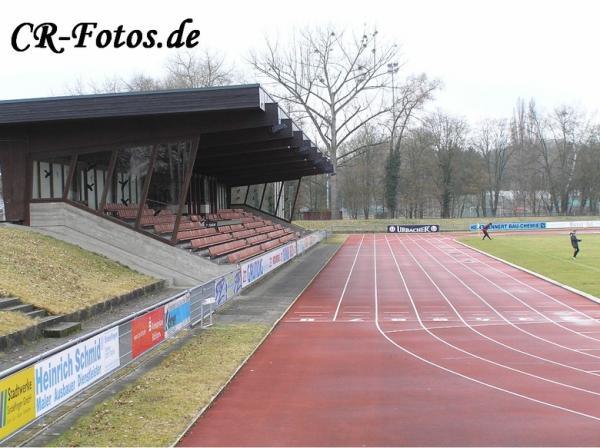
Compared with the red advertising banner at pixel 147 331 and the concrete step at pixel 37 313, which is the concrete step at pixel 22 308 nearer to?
the concrete step at pixel 37 313

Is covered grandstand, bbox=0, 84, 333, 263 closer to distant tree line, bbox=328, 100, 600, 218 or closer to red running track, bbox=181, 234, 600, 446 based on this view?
red running track, bbox=181, 234, 600, 446

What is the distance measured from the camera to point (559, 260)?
111 feet

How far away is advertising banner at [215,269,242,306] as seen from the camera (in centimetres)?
1806

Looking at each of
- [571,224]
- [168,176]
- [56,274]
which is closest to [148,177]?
[168,176]

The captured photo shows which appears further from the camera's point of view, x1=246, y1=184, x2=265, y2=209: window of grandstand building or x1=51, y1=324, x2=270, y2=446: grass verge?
x1=246, y1=184, x2=265, y2=209: window of grandstand building

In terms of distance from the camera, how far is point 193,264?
2283cm

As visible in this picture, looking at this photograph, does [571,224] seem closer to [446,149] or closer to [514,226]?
[514,226]

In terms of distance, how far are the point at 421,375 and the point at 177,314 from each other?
5.74 metres

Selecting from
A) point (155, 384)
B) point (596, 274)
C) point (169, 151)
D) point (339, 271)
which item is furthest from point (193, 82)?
point (155, 384)

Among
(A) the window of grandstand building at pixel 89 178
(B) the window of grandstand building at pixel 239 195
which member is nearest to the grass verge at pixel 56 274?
(A) the window of grandstand building at pixel 89 178

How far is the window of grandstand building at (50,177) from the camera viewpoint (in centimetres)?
2288

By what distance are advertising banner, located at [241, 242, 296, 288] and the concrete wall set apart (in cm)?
76

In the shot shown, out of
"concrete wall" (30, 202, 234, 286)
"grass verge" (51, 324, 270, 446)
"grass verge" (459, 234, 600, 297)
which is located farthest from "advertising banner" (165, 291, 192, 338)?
"grass verge" (459, 234, 600, 297)

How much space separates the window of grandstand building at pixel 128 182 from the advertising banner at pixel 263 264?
16.7 ft
